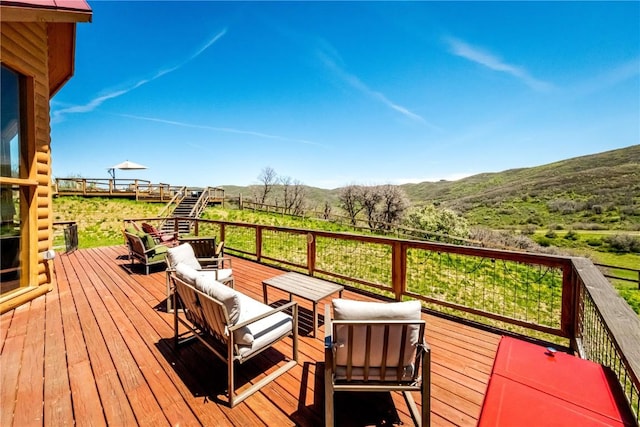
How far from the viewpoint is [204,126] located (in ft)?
81.0

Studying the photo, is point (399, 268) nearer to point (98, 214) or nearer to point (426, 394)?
point (426, 394)

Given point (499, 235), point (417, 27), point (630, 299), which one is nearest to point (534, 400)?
point (417, 27)

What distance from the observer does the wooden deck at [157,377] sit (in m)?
1.93

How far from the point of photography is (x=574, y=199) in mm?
28922

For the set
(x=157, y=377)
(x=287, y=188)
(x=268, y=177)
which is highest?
(x=268, y=177)

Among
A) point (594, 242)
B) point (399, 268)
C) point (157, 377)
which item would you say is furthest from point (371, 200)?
point (157, 377)

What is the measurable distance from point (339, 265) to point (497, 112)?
1696cm

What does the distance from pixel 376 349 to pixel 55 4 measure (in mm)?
5625

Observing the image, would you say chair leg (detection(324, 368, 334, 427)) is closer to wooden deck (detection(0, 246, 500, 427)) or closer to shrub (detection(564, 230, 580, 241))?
wooden deck (detection(0, 246, 500, 427))

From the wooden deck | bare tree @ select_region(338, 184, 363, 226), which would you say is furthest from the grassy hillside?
the wooden deck

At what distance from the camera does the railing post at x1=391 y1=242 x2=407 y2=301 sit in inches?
155

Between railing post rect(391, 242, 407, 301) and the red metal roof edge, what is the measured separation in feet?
18.3

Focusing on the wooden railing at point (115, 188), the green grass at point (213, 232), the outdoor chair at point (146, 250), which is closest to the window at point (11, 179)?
the outdoor chair at point (146, 250)

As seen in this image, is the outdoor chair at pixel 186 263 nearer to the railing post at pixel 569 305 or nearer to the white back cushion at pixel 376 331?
the white back cushion at pixel 376 331
